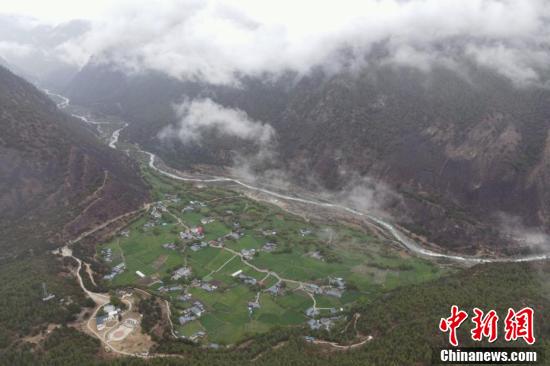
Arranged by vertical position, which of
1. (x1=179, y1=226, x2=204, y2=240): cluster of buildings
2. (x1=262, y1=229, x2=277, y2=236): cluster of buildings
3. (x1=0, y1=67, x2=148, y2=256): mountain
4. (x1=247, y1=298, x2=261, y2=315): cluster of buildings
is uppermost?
(x1=0, y1=67, x2=148, y2=256): mountain

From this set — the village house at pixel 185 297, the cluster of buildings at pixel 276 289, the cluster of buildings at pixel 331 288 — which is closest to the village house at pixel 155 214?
the village house at pixel 185 297

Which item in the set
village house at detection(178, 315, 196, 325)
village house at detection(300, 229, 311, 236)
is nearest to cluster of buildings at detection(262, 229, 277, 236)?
village house at detection(300, 229, 311, 236)

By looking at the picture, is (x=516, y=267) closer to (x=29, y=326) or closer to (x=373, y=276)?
(x=373, y=276)

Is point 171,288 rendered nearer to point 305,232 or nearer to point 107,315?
point 107,315

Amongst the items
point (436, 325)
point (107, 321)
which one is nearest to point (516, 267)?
point (436, 325)

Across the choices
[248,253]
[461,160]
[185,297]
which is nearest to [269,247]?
[248,253]

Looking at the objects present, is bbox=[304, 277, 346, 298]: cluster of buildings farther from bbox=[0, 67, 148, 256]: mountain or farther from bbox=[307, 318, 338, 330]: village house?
bbox=[0, 67, 148, 256]: mountain

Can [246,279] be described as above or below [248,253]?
below
